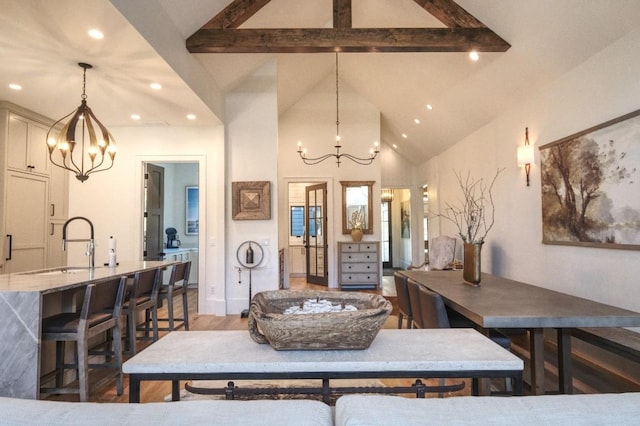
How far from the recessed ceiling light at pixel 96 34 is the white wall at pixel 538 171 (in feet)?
Result: 13.2

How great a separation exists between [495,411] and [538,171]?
377cm

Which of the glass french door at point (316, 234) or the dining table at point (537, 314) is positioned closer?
the dining table at point (537, 314)

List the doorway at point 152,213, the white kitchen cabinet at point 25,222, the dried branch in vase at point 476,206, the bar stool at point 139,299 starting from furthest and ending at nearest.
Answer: the doorway at point 152,213, the dried branch in vase at point 476,206, the white kitchen cabinet at point 25,222, the bar stool at point 139,299

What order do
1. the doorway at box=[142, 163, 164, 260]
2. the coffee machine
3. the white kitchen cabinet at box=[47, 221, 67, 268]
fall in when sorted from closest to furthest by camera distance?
the white kitchen cabinet at box=[47, 221, 67, 268] < the doorway at box=[142, 163, 164, 260] < the coffee machine

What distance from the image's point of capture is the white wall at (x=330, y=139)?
7547 mm

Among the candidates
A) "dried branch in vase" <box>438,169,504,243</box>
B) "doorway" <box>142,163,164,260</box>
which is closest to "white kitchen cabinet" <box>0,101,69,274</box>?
"doorway" <box>142,163,164,260</box>

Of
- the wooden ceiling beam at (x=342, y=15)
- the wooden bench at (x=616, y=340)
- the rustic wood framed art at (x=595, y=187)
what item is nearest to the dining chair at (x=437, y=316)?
the wooden bench at (x=616, y=340)

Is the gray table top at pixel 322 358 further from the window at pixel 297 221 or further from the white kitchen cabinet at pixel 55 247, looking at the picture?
the window at pixel 297 221

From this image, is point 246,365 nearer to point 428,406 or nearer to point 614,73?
point 428,406

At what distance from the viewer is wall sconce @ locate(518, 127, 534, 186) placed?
394 cm

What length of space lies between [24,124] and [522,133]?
19.4 ft

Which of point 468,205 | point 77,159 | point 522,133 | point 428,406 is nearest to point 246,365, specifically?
point 428,406

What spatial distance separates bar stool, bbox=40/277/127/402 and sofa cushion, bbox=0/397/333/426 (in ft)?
5.96

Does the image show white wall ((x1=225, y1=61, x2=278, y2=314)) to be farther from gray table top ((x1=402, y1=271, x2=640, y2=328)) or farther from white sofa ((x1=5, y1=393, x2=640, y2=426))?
white sofa ((x1=5, y1=393, x2=640, y2=426))
